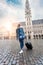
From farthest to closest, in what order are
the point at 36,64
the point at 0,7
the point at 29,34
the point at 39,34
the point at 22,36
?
the point at 39,34 → the point at 29,34 → the point at 0,7 → the point at 22,36 → the point at 36,64

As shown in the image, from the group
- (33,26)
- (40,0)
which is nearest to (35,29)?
(33,26)

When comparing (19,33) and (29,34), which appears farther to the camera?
(29,34)

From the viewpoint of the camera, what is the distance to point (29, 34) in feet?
245

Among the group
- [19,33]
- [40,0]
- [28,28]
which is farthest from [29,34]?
[19,33]

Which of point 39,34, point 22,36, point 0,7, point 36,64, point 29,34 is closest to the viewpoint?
point 36,64

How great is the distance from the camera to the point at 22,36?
24.9 ft

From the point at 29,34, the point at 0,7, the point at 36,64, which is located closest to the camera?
the point at 36,64

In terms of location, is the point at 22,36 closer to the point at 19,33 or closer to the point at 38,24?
the point at 19,33

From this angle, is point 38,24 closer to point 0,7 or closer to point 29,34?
point 29,34

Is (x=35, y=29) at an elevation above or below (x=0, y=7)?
below

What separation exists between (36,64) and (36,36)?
7235 centimetres

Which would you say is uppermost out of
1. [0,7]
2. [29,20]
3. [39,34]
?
[0,7]

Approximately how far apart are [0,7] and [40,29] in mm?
63205

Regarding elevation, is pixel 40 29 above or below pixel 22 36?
below
